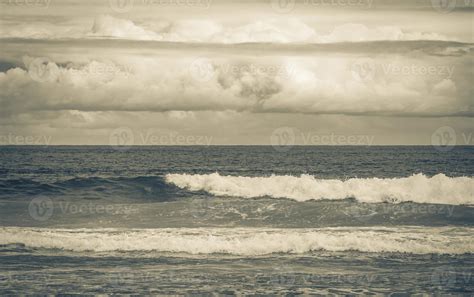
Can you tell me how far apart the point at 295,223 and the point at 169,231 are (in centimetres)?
601

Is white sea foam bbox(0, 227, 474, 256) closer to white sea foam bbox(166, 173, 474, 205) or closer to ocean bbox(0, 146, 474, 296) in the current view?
ocean bbox(0, 146, 474, 296)

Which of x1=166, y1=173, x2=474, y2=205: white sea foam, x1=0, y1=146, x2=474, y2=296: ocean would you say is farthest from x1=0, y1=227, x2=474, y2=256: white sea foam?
x1=166, y1=173, x2=474, y2=205: white sea foam

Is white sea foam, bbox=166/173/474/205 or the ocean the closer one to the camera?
the ocean

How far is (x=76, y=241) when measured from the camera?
20.8m

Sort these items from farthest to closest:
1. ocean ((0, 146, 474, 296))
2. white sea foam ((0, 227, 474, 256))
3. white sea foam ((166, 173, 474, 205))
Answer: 1. white sea foam ((166, 173, 474, 205))
2. white sea foam ((0, 227, 474, 256))
3. ocean ((0, 146, 474, 296))

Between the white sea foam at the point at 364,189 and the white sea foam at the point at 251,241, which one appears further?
the white sea foam at the point at 364,189

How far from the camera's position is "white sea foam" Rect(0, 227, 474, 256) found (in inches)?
790

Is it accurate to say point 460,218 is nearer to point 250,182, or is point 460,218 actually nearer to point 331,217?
point 331,217

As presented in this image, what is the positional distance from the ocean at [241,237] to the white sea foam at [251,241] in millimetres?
45

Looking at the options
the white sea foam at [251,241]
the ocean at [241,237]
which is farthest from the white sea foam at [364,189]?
the white sea foam at [251,241]

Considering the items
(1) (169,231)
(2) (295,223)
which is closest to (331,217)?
(2) (295,223)

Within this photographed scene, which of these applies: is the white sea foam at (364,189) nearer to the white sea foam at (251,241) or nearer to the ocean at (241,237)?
the ocean at (241,237)

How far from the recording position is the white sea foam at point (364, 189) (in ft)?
102

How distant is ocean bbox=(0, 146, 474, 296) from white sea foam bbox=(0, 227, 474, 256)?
0.04m
